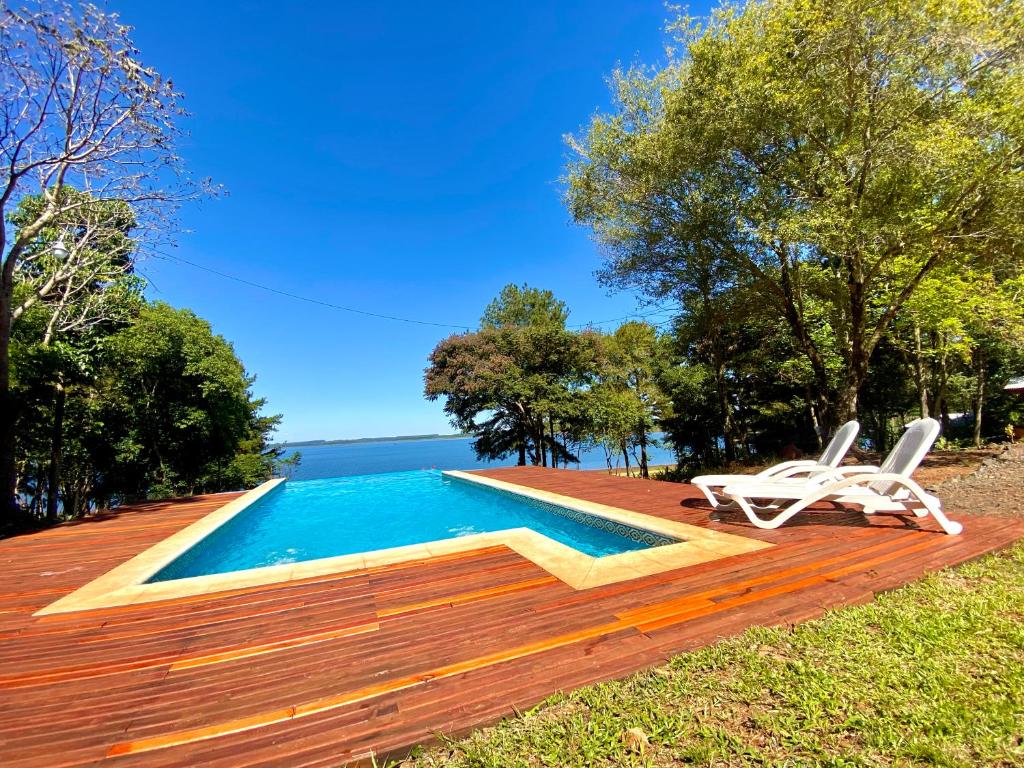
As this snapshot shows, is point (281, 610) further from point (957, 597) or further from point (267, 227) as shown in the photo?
point (267, 227)

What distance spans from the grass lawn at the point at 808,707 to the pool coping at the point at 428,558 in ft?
4.28

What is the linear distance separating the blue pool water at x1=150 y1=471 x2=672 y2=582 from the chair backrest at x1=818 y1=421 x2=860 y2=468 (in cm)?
266

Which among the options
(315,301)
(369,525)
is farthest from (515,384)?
(369,525)

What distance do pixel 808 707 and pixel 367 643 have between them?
2.48 metres

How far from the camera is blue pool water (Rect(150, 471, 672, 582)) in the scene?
642 cm

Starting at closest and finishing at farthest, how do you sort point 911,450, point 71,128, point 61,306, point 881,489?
1. point 911,450
2. point 881,489
3. point 71,128
4. point 61,306

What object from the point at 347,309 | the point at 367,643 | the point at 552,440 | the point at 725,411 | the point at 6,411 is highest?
the point at 347,309

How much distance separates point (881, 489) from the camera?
496cm

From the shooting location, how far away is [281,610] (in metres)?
3.33

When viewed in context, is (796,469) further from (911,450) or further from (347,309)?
(347,309)

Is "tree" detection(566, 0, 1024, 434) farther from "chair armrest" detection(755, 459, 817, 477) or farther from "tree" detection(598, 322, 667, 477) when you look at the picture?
"tree" detection(598, 322, 667, 477)

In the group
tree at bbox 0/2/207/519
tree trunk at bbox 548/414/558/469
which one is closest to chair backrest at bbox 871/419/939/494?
tree at bbox 0/2/207/519

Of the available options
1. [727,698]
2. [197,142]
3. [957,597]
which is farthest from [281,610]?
[197,142]

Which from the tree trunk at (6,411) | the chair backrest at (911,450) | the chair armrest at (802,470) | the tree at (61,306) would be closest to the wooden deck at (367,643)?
Result: the chair backrest at (911,450)
